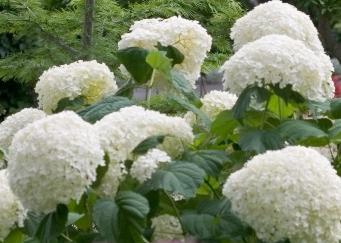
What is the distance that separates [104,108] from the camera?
167 centimetres

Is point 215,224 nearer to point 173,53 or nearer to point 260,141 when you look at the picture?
point 260,141

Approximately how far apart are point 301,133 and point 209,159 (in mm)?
169

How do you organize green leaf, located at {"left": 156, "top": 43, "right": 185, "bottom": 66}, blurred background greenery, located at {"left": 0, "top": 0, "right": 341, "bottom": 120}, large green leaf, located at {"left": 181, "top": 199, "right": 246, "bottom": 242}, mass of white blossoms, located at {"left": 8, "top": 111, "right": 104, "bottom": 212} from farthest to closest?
1. blurred background greenery, located at {"left": 0, "top": 0, "right": 341, "bottom": 120}
2. green leaf, located at {"left": 156, "top": 43, "right": 185, "bottom": 66}
3. large green leaf, located at {"left": 181, "top": 199, "right": 246, "bottom": 242}
4. mass of white blossoms, located at {"left": 8, "top": 111, "right": 104, "bottom": 212}

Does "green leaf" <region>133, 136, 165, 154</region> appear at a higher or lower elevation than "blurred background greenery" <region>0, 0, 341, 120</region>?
higher

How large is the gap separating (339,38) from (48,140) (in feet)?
17.8

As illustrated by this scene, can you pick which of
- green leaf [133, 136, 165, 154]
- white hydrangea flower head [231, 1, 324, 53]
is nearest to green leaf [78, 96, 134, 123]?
green leaf [133, 136, 165, 154]

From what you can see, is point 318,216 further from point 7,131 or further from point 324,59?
point 7,131

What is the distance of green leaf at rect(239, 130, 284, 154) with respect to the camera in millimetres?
1529

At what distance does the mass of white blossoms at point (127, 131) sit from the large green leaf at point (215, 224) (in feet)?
0.45

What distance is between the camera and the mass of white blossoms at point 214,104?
72.9 inches

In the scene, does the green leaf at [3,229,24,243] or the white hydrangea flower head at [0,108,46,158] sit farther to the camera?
the white hydrangea flower head at [0,108,46,158]

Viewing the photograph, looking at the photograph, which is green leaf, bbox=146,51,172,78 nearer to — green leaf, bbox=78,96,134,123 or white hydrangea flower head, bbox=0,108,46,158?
green leaf, bbox=78,96,134,123

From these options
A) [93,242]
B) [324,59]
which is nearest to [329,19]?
[324,59]

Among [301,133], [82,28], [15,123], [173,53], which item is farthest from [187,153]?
[82,28]
